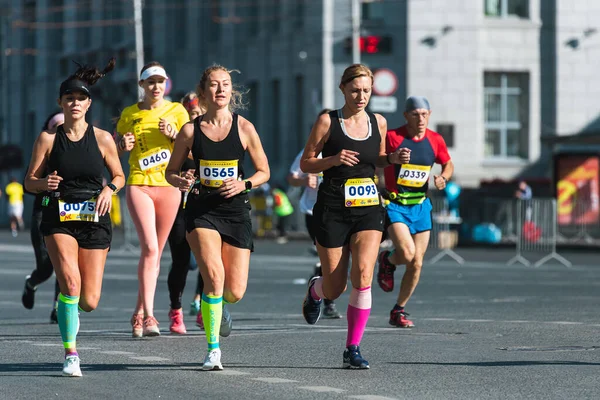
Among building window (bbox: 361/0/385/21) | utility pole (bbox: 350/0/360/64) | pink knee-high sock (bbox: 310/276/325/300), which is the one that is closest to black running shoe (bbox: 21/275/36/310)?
pink knee-high sock (bbox: 310/276/325/300)

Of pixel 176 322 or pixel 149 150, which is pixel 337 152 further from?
pixel 176 322

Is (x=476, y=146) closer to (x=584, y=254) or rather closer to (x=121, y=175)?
(x=584, y=254)

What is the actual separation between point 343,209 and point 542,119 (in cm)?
3633

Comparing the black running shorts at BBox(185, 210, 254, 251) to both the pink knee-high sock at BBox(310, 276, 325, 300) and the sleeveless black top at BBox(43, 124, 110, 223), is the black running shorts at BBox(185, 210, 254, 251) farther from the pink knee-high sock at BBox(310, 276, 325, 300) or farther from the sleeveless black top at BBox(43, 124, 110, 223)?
the pink knee-high sock at BBox(310, 276, 325, 300)

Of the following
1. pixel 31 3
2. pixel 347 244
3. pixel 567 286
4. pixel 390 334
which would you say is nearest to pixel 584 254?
pixel 567 286

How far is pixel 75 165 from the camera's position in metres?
10.2

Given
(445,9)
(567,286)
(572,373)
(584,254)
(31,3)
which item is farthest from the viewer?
(31,3)

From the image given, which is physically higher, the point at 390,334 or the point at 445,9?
the point at 445,9

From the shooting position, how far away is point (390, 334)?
1273 cm

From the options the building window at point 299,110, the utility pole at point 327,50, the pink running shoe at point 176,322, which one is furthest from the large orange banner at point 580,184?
the pink running shoe at point 176,322

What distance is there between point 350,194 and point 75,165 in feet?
5.72

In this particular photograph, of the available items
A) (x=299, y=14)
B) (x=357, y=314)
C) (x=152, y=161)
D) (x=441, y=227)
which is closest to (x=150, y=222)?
(x=152, y=161)

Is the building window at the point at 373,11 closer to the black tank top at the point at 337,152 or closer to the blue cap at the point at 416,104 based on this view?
the blue cap at the point at 416,104

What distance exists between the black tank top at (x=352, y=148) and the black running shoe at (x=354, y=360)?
44.0 inches
